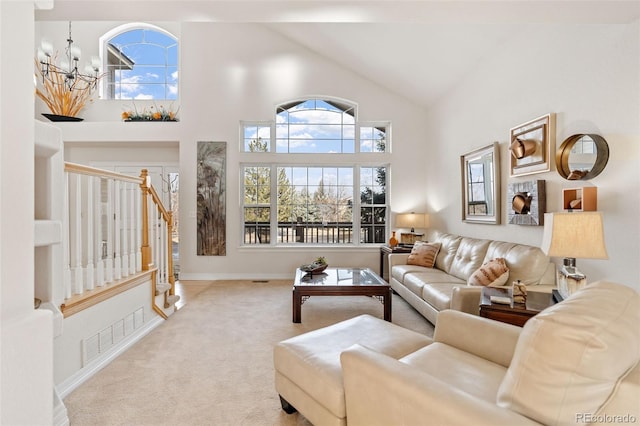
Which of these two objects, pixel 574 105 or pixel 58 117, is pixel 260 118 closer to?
pixel 58 117

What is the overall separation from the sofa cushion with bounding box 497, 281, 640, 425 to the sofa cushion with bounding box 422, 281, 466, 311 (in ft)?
6.60

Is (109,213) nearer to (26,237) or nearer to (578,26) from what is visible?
(26,237)

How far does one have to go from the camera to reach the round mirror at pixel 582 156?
Answer: 7.90 feet

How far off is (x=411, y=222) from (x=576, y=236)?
3.38 metres

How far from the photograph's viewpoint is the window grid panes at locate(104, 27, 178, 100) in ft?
20.0

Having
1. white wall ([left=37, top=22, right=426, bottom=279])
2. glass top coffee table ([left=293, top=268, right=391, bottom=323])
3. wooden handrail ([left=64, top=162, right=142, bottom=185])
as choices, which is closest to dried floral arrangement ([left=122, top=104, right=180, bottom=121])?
white wall ([left=37, top=22, right=426, bottom=279])

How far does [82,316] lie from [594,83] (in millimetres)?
4133

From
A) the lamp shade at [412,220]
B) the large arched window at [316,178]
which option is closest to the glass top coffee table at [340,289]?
the lamp shade at [412,220]

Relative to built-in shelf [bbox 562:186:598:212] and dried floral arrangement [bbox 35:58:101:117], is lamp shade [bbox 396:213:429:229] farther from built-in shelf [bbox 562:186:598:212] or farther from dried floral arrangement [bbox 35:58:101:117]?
dried floral arrangement [bbox 35:58:101:117]

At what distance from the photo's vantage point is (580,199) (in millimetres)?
2496

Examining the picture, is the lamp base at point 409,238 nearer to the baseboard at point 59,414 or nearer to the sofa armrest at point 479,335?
the sofa armrest at point 479,335

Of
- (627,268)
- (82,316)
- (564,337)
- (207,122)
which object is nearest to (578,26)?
(627,268)

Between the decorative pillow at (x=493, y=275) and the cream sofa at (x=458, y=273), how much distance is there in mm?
86

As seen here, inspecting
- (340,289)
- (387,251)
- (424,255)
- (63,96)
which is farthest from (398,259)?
(63,96)
